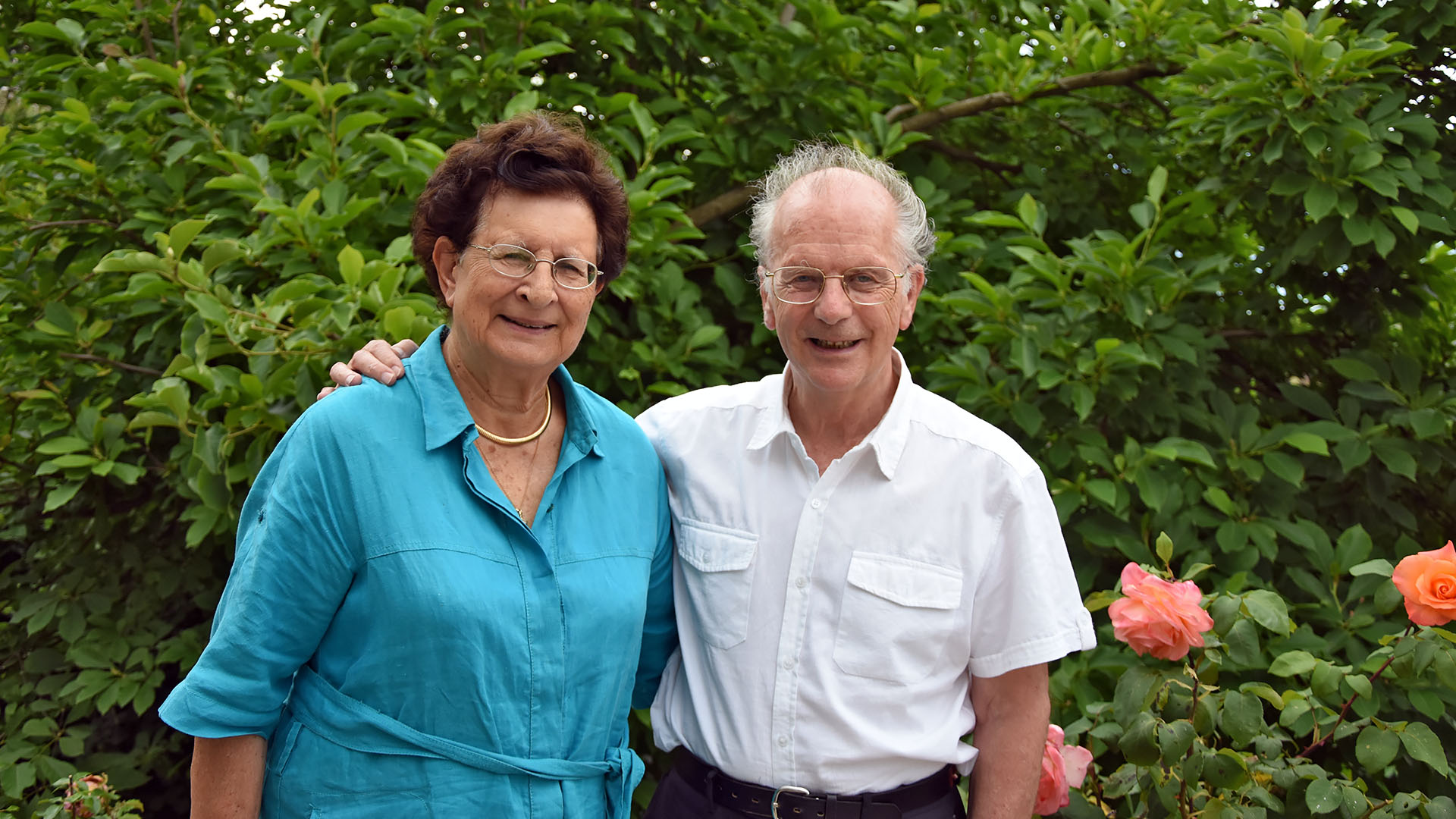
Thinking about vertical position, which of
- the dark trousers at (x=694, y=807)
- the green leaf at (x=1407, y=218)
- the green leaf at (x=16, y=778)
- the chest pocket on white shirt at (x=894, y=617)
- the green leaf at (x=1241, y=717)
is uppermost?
the green leaf at (x=1407, y=218)

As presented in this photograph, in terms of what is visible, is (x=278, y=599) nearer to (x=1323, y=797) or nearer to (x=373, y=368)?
(x=373, y=368)

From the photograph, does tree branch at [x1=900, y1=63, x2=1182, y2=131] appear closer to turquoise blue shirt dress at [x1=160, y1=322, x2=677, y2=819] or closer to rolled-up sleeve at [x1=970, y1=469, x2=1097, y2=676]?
rolled-up sleeve at [x1=970, y1=469, x2=1097, y2=676]

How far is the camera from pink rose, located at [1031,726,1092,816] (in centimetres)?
207

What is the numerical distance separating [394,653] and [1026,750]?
42.8 inches

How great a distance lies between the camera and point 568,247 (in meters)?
1.81

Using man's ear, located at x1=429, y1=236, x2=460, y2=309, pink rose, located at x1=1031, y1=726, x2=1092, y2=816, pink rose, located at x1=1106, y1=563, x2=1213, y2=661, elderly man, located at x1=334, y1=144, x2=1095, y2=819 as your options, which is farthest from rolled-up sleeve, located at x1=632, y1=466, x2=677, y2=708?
pink rose, located at x1=1106, y1=563, x2=1213, y2=661

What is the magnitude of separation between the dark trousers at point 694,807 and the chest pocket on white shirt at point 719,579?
267 millimetres

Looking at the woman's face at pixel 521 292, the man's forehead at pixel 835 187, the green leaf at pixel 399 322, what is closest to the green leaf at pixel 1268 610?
the man's forehead at pixel 835 187

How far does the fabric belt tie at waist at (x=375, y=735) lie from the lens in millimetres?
1628

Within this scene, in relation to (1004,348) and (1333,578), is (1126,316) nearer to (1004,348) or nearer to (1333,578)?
(1004,348)

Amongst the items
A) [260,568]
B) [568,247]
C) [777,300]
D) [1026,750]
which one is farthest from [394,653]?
[1026,750]

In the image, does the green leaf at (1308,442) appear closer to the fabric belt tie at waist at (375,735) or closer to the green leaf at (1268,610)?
the green leaf at (1268,610)

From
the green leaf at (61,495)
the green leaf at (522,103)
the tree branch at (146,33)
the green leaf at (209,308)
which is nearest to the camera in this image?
the green leaf at (209,308)

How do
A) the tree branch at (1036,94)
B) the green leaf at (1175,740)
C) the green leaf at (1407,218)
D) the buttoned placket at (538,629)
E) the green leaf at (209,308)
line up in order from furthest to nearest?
the tree branch at (1036,94)
the green leaf at (1407,218)
the green leaf at (209,308)
the green leaf at (1175,740)
the buttoned placket at (538,629)
